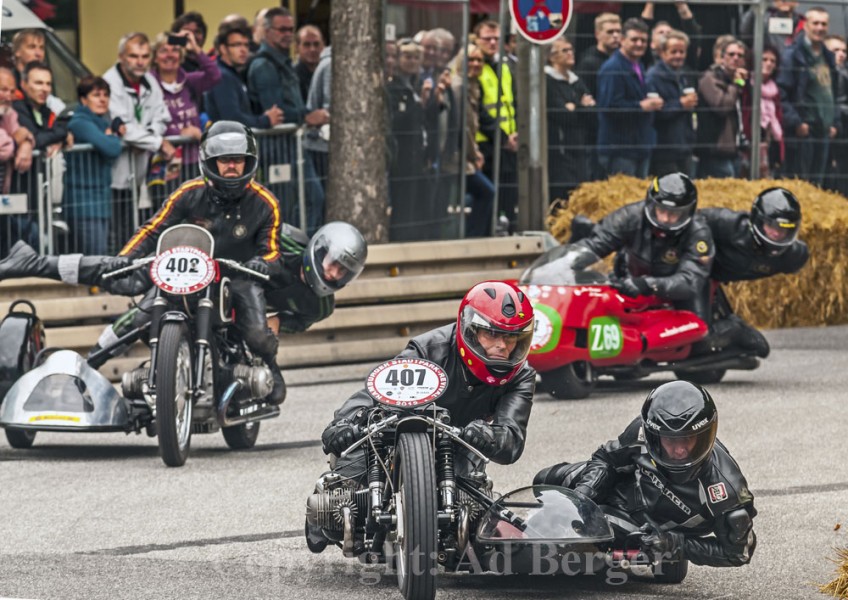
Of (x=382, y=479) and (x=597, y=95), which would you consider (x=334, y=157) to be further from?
(x=382, y=479)

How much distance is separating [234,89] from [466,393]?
7.19 m

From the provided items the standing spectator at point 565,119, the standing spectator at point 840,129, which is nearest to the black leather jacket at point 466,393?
the standing spectator at point 565,119

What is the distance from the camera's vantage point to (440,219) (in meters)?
15.3

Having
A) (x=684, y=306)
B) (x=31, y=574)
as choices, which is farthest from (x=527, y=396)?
(x=684, y=306)

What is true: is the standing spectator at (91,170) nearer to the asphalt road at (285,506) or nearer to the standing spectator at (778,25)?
the asphalt road at (285,506)

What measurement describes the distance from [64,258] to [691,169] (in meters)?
7.75

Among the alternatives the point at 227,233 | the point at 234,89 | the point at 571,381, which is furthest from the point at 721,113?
the point at 227,233

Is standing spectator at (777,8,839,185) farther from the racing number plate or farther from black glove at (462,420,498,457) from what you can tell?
black glove at (462,420,498,457)

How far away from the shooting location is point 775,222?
12797mm

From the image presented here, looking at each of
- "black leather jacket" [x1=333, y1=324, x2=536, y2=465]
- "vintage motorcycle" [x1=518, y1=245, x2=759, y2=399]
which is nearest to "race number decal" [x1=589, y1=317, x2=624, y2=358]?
"vintage motorcycle" [x1=518, y1=245, x2=759, y2=399]

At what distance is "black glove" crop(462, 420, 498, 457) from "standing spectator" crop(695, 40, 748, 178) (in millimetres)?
10234

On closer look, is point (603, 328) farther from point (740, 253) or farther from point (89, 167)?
point (89, 167)

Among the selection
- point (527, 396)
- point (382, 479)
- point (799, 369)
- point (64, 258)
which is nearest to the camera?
point (382, 479)

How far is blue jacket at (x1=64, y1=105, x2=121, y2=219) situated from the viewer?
42.8 ft
